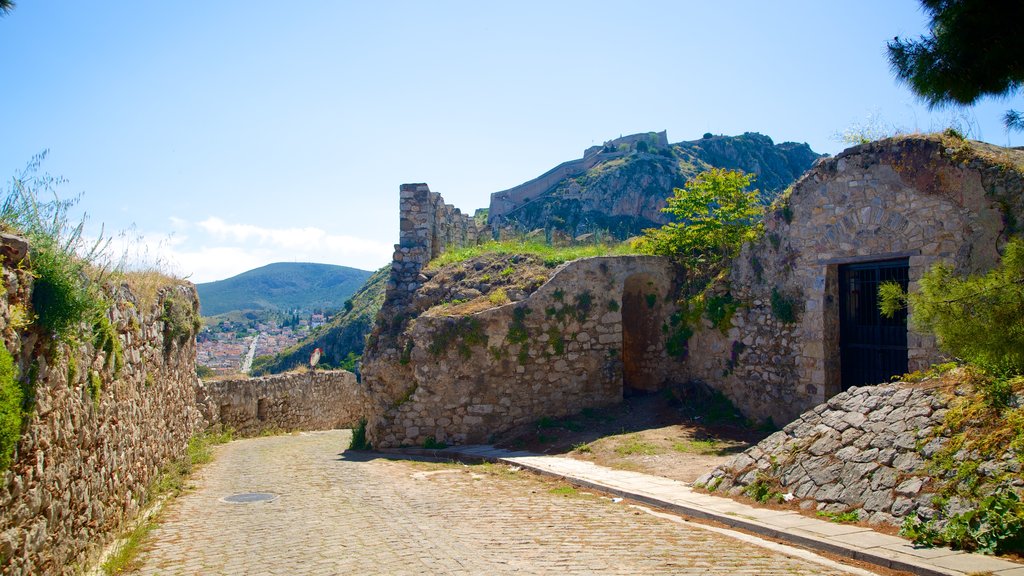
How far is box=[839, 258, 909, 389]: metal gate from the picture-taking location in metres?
11.9

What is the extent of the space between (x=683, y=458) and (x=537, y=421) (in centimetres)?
392

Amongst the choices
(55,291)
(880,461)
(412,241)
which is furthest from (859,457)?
(412,241)

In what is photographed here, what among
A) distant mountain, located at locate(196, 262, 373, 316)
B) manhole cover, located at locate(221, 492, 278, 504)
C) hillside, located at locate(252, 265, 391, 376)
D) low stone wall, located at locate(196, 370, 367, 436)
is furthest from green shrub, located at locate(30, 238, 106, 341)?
distant mountain, located at locate(196, 262, 373, 316)

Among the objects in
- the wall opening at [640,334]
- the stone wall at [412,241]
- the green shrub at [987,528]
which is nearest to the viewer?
the green shrub at [987,528]

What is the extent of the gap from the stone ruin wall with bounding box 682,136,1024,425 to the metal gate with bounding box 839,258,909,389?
181 mm

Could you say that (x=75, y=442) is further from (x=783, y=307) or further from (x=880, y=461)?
(x=783, y=307)

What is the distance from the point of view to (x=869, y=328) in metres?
12.3

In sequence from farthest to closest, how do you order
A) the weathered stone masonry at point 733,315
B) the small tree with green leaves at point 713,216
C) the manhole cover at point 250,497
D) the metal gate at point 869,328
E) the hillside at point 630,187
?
the hillside at point 630,187
the small tree with green leaves at point 713,216
the metal gate at point 869,328
the weathered stone masonry at point 733,315
the manhole cover at point 250,497

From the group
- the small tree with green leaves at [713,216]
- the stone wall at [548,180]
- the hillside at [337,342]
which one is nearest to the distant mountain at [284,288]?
the stone wall at [548,180]

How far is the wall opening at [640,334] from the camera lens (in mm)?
16844

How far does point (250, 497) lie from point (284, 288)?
98905 mm

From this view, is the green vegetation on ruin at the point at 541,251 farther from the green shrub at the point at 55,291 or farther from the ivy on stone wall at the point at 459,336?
the green shrub at the point at 55,291

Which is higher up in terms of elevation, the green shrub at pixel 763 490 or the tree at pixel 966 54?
the tree at pixel 966 54

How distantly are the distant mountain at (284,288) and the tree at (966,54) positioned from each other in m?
87.7
